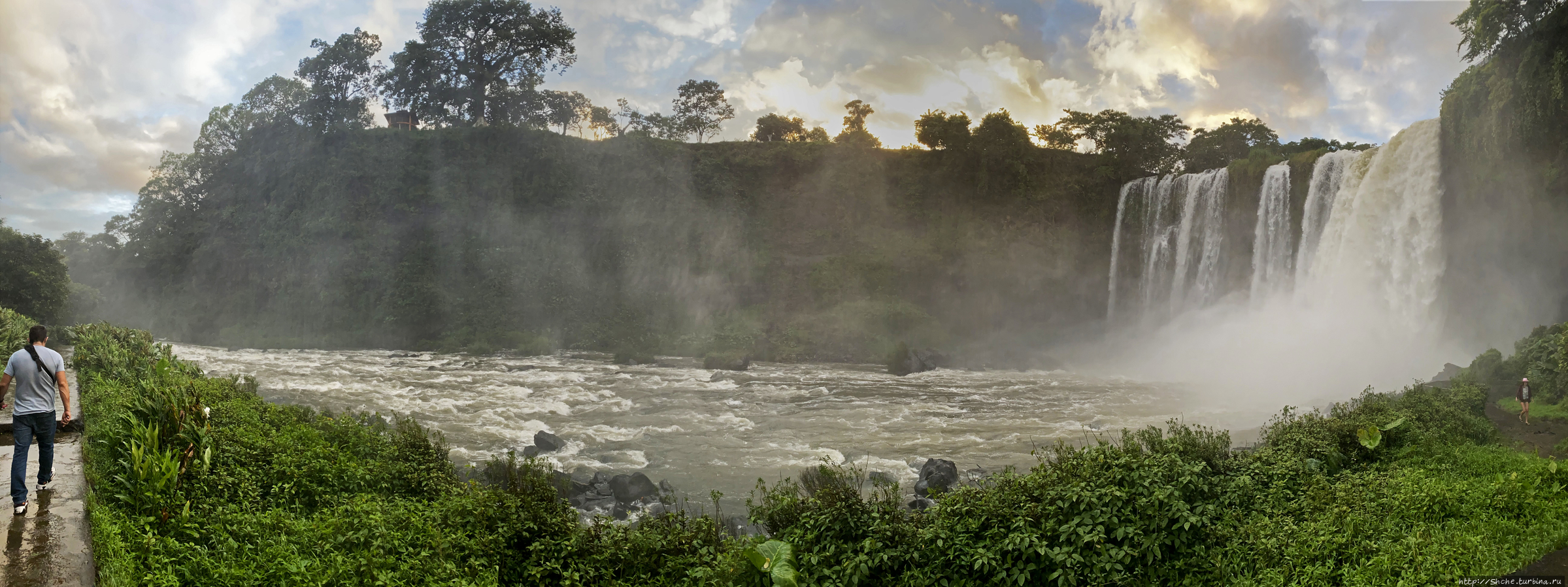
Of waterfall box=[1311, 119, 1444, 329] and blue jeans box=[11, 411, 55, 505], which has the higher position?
waterfall box=[1311, 119, 1444, 329]

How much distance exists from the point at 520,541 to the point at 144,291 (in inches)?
2142

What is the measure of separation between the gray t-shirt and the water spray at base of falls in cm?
2374

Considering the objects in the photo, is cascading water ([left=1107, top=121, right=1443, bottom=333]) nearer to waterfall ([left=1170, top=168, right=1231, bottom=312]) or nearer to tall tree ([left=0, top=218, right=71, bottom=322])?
waterfall ([left=1170, top=168, right=1231, bottom=312])

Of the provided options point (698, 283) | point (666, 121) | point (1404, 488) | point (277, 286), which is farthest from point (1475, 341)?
point (277, 286)

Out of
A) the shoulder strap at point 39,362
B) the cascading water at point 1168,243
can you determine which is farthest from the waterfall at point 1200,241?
the shoulder strap at point 39,362

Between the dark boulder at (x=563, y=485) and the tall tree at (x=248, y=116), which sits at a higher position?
the tall tree at (x=248, y=116)

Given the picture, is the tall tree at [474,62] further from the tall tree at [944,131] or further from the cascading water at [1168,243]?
the cascading water at [1168,243]

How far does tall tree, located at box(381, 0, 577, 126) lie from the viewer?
47.8 m

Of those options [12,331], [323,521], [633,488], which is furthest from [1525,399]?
[12,331]

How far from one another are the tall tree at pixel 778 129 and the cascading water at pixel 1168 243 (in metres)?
23.6

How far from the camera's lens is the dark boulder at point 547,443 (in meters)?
14.0

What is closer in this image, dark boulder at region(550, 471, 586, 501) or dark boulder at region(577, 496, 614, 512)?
dark boulder at region(550, 471, 586, 501)

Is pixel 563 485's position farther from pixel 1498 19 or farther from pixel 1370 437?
pixel 1498 19

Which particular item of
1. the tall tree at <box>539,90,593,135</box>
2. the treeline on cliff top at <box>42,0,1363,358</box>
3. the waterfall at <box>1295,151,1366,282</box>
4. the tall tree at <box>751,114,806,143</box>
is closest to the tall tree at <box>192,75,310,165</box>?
the treeline on cliff top at <box>42,0,1363,358</box>
